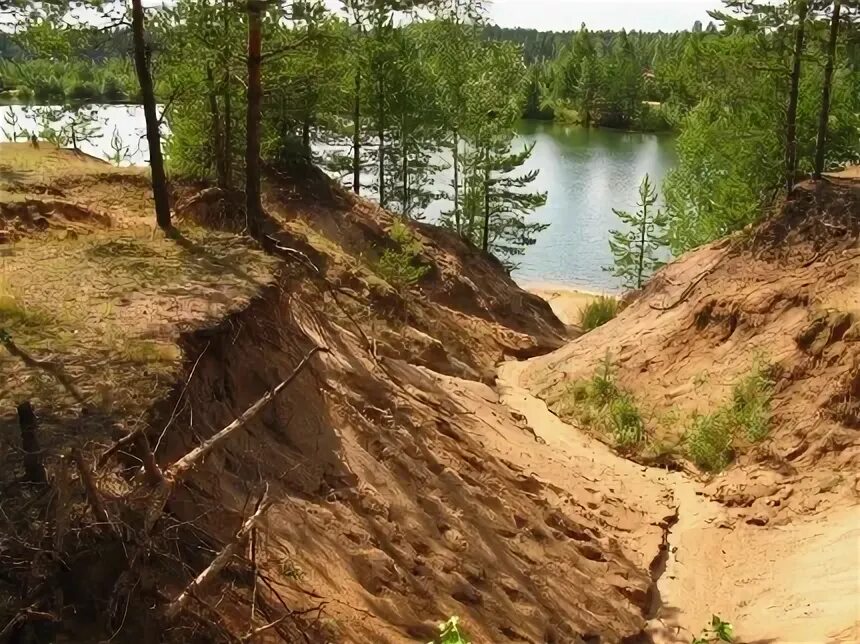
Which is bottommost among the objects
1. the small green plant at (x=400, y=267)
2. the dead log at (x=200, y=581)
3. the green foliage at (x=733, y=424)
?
the green foliage at (x=733, y=424)

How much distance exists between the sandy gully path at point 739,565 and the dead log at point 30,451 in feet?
23.3

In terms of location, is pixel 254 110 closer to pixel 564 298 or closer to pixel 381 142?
pixel 381 142

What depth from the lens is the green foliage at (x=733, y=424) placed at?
13.9 m

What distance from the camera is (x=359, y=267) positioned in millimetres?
19906

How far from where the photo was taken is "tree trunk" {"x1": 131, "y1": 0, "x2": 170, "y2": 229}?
42.6 ft

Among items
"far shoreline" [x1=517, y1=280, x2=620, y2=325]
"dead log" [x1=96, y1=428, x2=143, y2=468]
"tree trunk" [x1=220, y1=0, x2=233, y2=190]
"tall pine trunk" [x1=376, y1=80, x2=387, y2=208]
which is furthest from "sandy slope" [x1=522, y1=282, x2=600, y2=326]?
"dead log" [x1=96, y1=428, x2=143, y2=468]

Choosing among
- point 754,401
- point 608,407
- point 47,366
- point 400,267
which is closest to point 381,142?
point 400,267

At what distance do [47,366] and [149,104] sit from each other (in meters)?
7.51

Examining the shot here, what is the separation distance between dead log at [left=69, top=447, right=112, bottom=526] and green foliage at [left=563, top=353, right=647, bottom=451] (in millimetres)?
11617

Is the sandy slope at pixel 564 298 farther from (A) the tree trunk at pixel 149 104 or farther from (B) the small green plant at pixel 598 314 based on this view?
(A) the tree trunk at pixel 149 104

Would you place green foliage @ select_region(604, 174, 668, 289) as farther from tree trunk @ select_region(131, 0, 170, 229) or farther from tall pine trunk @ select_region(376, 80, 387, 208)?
tree trunk @ select_region(131, 0, 170, 229)

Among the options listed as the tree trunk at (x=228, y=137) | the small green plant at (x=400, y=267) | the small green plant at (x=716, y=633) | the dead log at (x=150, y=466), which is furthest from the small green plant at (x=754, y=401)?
the tree trunk at (x=228, y=137)

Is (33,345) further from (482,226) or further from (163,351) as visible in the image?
(482,226)

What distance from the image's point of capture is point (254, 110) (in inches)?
490
